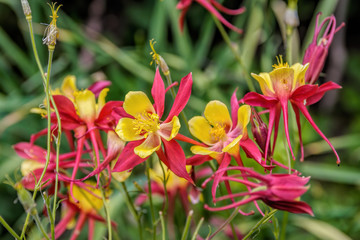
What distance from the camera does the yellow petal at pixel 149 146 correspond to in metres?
0.47

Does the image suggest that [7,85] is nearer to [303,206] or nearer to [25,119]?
[25,119]

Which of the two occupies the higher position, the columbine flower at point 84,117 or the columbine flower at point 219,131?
the columbine flower at point 84,117

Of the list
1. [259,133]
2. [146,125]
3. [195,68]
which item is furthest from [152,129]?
[195,68]

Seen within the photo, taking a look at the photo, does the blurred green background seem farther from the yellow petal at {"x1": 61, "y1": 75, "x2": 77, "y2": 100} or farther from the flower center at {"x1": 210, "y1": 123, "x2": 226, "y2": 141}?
the flower center at {"x1": 210, "y1": 123, "x2": 226, "y2": 141}

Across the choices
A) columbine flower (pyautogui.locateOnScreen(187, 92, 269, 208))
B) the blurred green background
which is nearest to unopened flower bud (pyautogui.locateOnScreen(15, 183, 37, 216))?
columbine flower (pyautogui.locateOnScreen(187, 92, 269, 208))

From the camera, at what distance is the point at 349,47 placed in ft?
7.07

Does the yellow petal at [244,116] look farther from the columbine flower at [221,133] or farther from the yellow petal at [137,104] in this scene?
the yellow petal at [137,104]

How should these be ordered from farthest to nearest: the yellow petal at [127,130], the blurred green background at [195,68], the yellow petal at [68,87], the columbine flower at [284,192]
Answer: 1. the blurred green background at [195,68]
2. the yellow petal at [68,87]
3. the yellow petal at [127,130]
4. the columbine flower at [284,192]

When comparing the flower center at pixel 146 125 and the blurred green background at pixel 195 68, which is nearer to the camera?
the flower center at pixel 146 125

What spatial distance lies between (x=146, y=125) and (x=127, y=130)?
0.09ft

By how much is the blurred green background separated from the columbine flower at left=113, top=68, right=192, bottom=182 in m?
0.35

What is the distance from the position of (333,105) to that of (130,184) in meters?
1.18

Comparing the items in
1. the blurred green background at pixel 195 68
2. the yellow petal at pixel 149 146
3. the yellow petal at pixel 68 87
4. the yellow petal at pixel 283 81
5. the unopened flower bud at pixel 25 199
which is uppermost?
the yellow petal at pixel 283 81

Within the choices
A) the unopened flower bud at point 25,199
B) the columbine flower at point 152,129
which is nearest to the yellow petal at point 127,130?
the columbine flower at point 152,129
